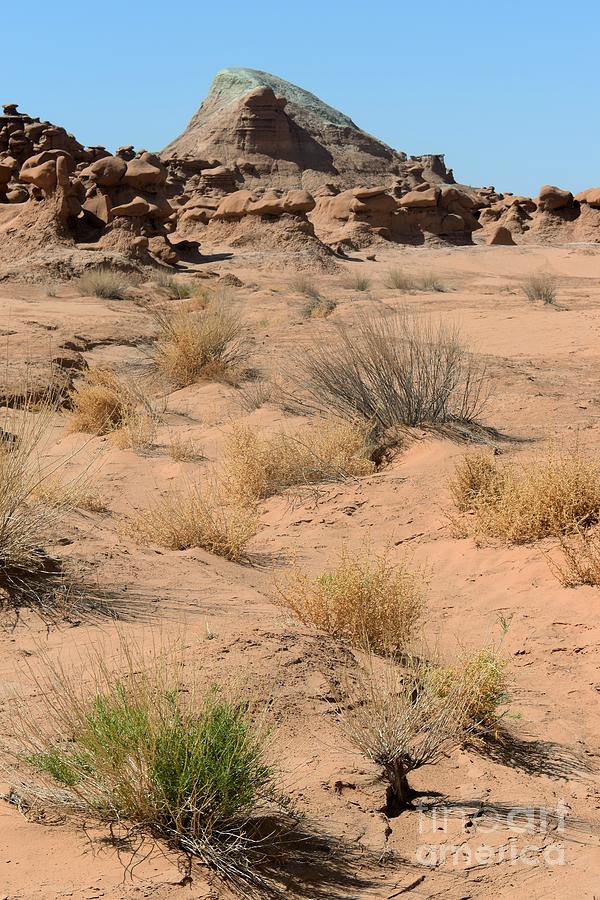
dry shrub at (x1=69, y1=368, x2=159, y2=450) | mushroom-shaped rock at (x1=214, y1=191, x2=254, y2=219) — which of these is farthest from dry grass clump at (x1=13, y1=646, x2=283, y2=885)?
mushroom-shaped rock at (x1=214, y1=191, x2=254, y2=219)

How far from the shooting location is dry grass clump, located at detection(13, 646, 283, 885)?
2660 millimetres

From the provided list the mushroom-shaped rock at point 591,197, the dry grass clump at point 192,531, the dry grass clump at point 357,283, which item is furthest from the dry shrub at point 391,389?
the mushroom-shaped rock at point 591,197

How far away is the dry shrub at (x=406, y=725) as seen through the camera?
3291mm

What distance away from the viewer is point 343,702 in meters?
3.86

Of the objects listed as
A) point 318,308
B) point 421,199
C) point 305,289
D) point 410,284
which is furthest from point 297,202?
point 318,308

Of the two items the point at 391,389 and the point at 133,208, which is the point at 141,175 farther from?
the point at 391,389

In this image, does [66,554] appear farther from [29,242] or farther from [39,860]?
[29,242]

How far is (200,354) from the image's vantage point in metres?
12.0

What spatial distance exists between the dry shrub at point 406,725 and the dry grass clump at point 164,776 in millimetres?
524

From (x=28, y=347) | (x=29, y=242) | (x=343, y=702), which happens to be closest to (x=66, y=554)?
(x=343, y=702)

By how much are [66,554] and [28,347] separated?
Answer: 7604mm

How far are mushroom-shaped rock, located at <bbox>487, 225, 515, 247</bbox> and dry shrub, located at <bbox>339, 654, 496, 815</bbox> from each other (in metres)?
37.4

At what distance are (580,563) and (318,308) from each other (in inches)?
520

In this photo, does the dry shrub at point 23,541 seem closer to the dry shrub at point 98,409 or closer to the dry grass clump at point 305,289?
the dry shrub at point 98,409
